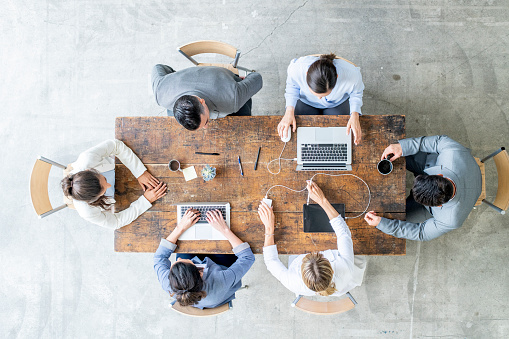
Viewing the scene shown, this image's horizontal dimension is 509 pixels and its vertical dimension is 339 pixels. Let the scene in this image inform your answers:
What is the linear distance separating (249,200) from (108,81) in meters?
1.95

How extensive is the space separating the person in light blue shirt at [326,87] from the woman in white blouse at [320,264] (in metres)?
0.49

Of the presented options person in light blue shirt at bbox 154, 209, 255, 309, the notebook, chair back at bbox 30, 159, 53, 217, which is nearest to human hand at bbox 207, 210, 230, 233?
person in light blue shirt at bbox 154, 209, 255, 309

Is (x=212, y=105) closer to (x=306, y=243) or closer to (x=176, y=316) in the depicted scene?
(x=306, y=243)

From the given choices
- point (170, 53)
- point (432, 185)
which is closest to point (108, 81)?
point (170, 53)

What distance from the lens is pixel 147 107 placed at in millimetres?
3012

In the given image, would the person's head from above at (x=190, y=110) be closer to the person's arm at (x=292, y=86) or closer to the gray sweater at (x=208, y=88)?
the gray sweater at (x=208, y=88)

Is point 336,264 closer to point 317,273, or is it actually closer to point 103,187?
point 317,273

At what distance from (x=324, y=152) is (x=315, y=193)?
284 millimetres

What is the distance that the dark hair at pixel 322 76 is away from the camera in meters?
1.88

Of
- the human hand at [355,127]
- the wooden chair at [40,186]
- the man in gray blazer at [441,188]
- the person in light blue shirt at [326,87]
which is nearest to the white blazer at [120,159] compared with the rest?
the wooden chair at [40,186]

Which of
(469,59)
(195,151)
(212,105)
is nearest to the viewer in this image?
(212,105)

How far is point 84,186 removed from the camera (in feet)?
6.45

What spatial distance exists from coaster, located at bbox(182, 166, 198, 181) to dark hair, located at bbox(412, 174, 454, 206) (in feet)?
4.63

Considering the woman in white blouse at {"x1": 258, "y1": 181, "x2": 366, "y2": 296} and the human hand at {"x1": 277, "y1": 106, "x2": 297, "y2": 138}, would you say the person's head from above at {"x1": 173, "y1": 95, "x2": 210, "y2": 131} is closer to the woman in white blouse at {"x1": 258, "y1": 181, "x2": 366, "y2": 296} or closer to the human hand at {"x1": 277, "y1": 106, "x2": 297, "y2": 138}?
the human hand at {"x1": 277, "y1": 106, "x2": 297, "y2": 138}
